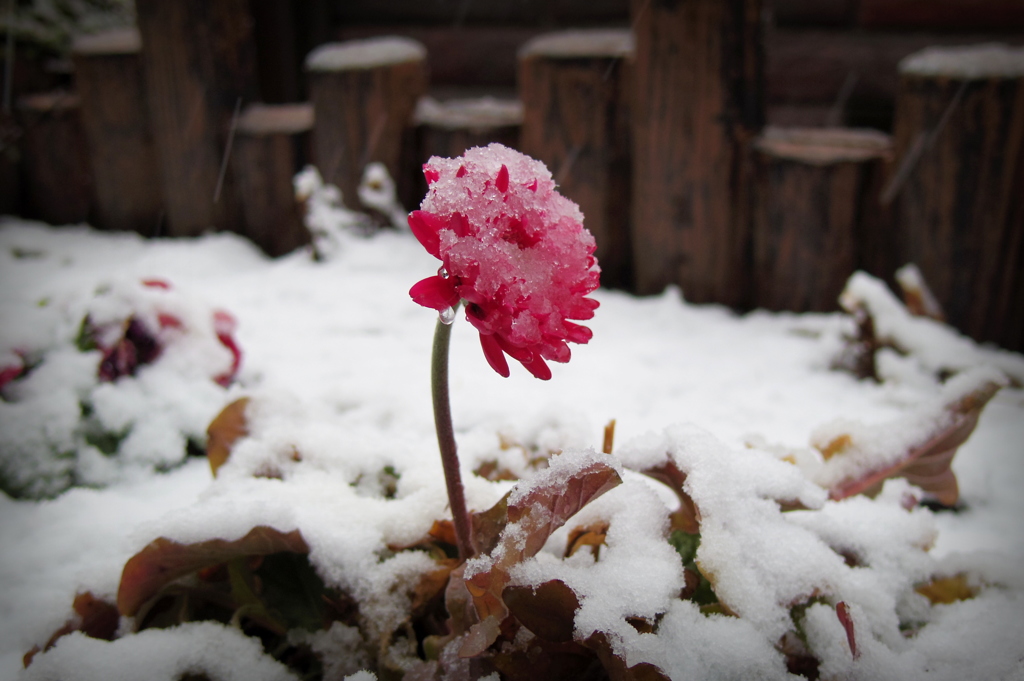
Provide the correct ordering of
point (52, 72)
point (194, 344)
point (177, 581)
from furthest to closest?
1. point (52, 72)
2. point (194, 344)
3. point (177, 581)

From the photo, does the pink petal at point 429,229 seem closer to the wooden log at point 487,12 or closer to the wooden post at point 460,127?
the wooden post at point 460,127

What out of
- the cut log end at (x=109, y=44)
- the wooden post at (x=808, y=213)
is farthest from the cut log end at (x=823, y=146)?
the cut log end at (x=109, y=44)

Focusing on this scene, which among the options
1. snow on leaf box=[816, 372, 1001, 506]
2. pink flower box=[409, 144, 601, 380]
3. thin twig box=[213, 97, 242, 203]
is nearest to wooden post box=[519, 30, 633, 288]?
thin twig box=[213, 97, 242, 203]

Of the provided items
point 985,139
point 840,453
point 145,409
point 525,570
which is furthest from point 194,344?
point 985,139

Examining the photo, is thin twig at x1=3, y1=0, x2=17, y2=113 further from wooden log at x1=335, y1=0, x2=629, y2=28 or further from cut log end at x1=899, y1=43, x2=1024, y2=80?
cut log end at x1=899, y1=43, x2=1024, y2=80

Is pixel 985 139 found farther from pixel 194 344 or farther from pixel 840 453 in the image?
pixel 194 344
